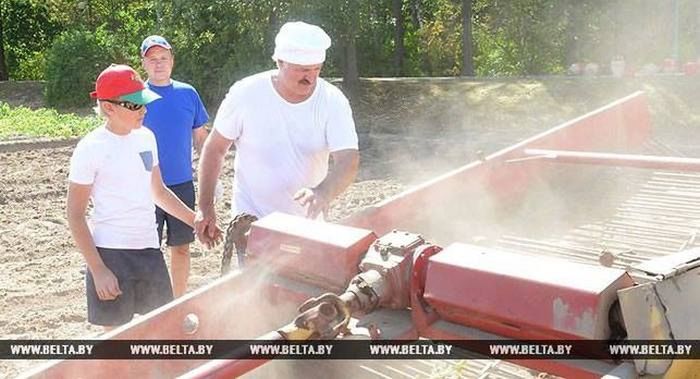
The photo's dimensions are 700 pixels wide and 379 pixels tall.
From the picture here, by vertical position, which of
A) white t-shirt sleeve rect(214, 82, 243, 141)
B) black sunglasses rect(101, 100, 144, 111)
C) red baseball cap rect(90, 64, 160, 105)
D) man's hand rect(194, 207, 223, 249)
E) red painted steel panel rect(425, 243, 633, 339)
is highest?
red baseball cap rect(90, 64, 160, 105)

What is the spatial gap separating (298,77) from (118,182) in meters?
0.92

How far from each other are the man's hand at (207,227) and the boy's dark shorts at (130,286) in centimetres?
24

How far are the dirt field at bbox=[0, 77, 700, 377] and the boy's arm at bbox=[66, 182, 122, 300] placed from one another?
1.40m

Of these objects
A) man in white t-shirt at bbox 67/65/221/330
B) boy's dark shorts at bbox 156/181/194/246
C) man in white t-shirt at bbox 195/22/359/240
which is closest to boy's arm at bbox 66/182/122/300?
man in white t-shirt at bbox 67/65/221/330

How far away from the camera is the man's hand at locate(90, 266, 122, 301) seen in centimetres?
344

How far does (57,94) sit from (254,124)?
1559 centimetres

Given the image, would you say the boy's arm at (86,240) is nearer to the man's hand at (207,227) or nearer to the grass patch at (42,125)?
the man's hand at (207,227)

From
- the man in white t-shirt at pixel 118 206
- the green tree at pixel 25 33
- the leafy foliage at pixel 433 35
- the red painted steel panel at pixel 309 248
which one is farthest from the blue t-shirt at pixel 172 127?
the green tree at pixel 25 33

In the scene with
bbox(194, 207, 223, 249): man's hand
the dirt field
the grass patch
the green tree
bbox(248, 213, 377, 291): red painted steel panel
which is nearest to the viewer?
bbox(248, 213, 377, 291): red painted steel panel

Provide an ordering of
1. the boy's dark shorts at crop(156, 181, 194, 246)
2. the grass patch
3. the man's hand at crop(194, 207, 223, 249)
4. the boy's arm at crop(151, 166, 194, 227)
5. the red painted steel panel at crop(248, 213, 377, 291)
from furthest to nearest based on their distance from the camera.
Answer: the grass patch < the boy's dark shorts at crop(156, 181, 194, 246) < the boy's arm at crop(151, 166, 194, 227) < the man's hand at crop(194, 207, 223, 249) < the red painted steel panel at crop(248, 213, 377, 291)

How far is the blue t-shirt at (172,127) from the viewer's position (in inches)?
187

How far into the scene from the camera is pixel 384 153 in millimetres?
10656

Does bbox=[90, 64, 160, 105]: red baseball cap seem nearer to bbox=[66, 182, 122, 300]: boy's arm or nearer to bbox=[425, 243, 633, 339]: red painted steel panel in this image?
bbox=[66, 182, 122, 300]: boy's arm

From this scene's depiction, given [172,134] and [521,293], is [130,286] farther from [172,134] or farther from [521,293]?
[521,293]
